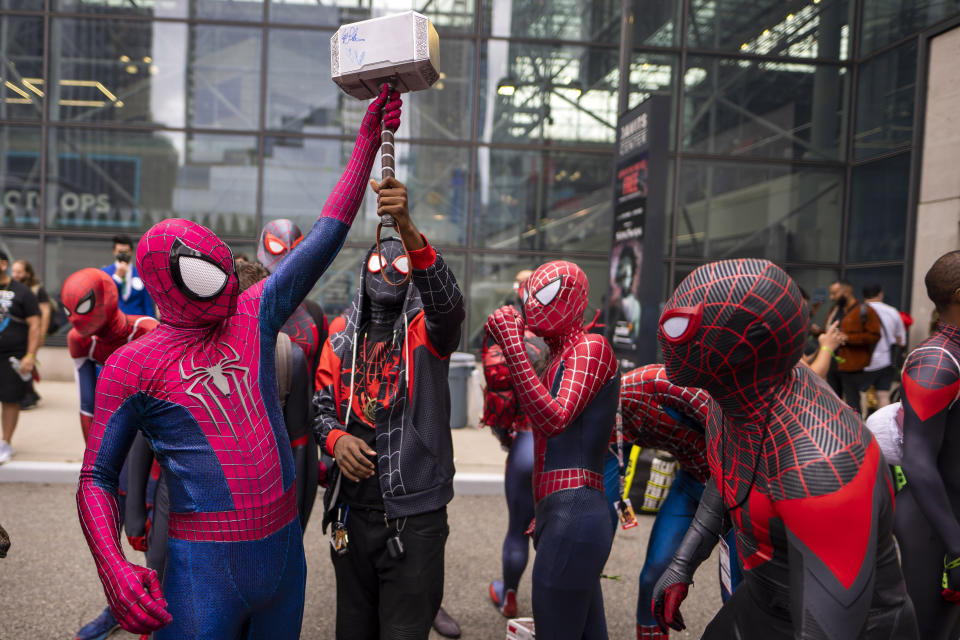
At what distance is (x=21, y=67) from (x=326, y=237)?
39.4 feet

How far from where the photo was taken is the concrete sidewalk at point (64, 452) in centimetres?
590

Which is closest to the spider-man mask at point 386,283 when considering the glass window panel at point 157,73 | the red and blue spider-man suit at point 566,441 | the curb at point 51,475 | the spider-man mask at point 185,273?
the red and blue spider-man suit at point 566,441

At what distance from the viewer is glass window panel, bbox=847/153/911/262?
10594 mm

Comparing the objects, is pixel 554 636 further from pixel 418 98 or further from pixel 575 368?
pixel 418 98

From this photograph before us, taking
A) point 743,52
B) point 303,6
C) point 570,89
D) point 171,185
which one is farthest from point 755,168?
point 171,185

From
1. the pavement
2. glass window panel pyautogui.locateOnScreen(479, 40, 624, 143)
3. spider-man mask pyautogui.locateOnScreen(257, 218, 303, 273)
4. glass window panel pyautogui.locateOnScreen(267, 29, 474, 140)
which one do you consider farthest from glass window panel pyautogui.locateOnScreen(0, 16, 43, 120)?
spider-man mask pyautogui.locateOnScreen(257, 218, 303, 273)

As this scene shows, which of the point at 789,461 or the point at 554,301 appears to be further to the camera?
the point at 554,301

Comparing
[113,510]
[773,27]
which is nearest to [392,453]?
[113,510]

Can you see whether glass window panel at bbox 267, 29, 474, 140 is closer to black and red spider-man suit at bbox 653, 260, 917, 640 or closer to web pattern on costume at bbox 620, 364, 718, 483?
web pattern on costume at bbox 620, 364, 718, 483

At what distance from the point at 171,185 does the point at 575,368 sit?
10.4m

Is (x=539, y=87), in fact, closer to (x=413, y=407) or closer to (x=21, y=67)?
(x=21, y=67)

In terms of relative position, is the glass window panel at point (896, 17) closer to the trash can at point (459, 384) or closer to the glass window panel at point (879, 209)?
the glass window panel at point (879, 209)

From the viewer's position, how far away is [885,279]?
10.8m

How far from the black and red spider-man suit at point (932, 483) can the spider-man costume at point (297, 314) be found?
2617mm
